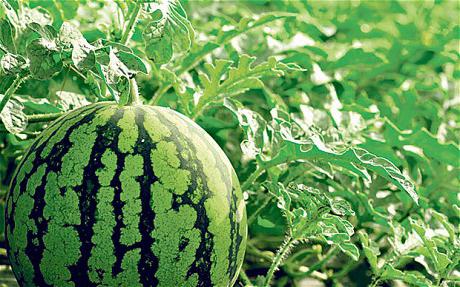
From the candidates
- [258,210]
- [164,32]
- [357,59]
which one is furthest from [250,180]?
[357,59]

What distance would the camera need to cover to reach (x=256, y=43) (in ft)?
11.1

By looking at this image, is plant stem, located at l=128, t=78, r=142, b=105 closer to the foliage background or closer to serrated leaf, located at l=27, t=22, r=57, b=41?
the foliage background

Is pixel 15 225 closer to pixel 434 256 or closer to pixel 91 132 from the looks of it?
pixel 91 132

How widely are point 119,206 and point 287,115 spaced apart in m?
0.70

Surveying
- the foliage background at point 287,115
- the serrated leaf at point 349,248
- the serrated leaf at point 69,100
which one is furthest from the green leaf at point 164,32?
the serrated leaf at point 349,248

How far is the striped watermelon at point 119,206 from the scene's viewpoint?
5.74ft

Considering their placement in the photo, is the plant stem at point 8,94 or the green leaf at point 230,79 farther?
the green leaf at point 230,79

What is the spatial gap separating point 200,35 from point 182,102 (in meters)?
0.68

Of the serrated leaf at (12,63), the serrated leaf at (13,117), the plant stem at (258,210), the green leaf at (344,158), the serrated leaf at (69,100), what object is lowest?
the plant stem at (258,210)

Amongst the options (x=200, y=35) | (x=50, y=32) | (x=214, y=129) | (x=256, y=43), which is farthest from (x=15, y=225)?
(x=256, y=43)

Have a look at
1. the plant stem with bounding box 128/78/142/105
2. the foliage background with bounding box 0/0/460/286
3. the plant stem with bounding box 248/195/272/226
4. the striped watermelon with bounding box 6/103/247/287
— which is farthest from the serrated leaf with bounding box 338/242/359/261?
the plant stem with bounding box 128/78/142/105

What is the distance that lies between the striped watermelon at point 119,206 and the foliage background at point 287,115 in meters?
0.11

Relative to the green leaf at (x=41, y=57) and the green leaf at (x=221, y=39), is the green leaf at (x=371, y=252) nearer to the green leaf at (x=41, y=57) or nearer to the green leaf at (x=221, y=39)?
the green leaf at (x=221, y=39)

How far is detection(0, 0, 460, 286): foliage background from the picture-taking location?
1833 mm
